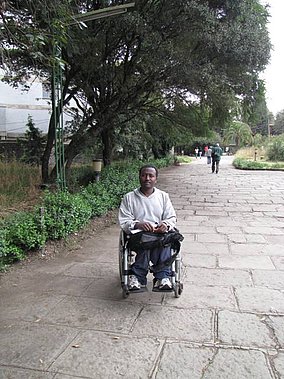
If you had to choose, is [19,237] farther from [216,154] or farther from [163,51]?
[216,154]

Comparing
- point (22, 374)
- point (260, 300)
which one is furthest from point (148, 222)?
point (22, 374)

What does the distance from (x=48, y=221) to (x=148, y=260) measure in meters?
1.98

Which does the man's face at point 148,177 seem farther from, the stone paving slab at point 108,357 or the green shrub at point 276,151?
the green shrub at point 276,151

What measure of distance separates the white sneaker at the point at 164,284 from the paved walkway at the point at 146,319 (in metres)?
0.15

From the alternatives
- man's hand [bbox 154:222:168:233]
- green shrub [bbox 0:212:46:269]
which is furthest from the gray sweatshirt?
green shrub [bbox 0:212:46:269]

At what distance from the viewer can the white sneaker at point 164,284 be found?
304cm

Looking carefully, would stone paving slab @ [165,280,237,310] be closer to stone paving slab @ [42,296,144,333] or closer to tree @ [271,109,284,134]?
stone paving slab @ [42,296,144,333]

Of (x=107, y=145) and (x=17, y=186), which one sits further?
(x=107, y=145)

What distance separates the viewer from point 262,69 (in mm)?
8320

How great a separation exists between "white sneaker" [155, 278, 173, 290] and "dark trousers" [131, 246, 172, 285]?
34mm

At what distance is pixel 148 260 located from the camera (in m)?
3.13

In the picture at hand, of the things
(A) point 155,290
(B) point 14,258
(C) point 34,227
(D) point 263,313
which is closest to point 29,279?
(B) point 14,258

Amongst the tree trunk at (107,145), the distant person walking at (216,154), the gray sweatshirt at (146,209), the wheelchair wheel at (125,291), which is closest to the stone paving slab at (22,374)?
the wheelchair wheel at (125,291)

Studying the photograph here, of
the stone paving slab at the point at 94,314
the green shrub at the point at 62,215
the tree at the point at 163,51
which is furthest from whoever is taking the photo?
the tree at the point at 163,51
